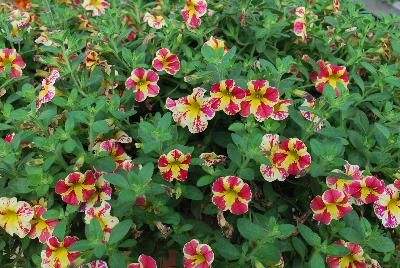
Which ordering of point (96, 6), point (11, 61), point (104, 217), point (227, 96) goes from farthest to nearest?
1. point (96, 6)
2. point (11, 61)
3. point (227, 96)
4. point (104, 217)

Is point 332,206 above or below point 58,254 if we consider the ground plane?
above

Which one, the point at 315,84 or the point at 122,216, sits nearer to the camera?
the point at 122,216

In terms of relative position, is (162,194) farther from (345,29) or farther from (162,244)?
(345,29)

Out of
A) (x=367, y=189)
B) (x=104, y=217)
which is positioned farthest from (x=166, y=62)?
(x=367, y=189)

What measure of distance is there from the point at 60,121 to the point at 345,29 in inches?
34.6

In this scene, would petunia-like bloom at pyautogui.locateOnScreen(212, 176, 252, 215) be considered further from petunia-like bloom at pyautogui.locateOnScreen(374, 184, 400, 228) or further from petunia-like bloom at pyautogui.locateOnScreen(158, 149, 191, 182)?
petunia-like bloom at pyautogui.locateOnScreen(374, 184, 400, 228)

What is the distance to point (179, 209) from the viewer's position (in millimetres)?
1258

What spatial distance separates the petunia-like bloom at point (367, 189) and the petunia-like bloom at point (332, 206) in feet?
0.11

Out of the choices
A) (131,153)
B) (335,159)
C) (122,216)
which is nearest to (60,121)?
(131,153)

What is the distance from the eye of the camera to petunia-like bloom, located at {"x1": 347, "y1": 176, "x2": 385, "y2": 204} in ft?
3.62

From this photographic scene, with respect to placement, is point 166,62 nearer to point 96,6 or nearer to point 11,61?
point 11,61

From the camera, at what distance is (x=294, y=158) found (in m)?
1.11

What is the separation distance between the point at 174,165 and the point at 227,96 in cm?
20

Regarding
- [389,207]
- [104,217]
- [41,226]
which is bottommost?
[41,226]
